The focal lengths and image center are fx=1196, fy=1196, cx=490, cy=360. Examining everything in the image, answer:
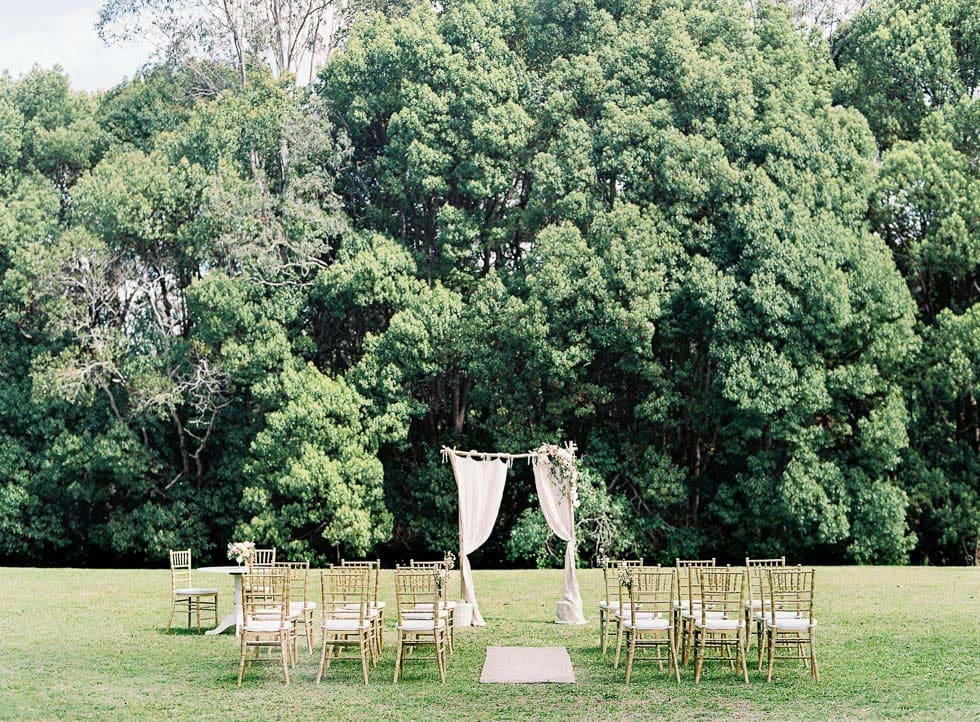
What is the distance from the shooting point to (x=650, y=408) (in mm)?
26203

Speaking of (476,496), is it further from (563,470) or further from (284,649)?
(284,649)

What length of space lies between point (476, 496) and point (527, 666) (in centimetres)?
391

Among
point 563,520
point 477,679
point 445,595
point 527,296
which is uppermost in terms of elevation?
point 527,296

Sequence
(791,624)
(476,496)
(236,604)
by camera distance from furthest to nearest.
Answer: (476,496) → (236,604) → (791,624)

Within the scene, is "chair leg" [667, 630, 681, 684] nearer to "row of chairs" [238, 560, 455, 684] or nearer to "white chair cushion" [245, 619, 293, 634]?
"row of chairs" [238, 560, 455, 684]

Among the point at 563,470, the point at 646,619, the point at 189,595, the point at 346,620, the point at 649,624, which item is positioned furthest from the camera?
the point at 563,470

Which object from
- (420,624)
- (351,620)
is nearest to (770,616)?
(420,624)

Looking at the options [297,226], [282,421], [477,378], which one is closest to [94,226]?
[297,226]

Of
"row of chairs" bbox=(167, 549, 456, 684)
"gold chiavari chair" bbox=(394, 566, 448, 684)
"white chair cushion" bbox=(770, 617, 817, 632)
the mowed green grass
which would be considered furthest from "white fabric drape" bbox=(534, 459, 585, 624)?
"white chair cushion" bbox=(770, 617, 817, 632)

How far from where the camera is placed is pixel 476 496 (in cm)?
1534

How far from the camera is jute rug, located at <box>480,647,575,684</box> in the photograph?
10953mm

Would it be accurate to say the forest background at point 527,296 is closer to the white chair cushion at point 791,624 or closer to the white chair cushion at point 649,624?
the white chair cushion at point 649,624

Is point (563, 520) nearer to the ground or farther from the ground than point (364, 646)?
farther from the ground

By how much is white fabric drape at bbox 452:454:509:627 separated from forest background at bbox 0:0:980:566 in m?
8.86
